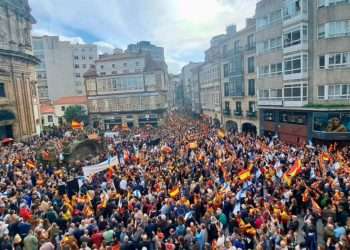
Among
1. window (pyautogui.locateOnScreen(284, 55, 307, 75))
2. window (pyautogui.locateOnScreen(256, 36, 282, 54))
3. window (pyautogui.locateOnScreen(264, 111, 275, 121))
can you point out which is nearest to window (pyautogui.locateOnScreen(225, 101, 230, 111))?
window (pyautogui.locateOnScreen(264, 111, 275, 121))

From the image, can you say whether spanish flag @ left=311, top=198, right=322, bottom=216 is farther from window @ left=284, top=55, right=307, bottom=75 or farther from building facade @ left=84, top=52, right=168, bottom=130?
building facade @ left=84, top=52, right=168, bottom=130

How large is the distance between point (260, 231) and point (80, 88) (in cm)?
8447

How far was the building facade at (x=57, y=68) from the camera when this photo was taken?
262 ft

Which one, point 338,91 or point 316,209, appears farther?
point 338,91

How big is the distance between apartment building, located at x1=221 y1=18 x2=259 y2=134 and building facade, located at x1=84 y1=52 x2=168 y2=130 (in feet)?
47.0

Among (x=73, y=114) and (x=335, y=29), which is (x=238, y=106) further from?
(x=73, y=114)

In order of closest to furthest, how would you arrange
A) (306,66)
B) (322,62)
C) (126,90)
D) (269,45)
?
1. (322,62)
2. (306,66)
3. (269,45)
4. (126,90)

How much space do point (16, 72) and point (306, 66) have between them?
3385 centimetres

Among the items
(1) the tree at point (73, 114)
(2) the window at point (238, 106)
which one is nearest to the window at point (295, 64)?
(2) the window at point (238, 106)

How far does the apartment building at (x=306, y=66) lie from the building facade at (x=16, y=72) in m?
30.1

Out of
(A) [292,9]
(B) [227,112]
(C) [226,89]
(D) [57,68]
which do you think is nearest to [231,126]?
(B) [227,112]

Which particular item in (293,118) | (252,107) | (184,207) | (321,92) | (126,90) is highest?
(126,90)

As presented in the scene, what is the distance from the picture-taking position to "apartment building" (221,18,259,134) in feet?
125

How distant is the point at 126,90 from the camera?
5531cm
